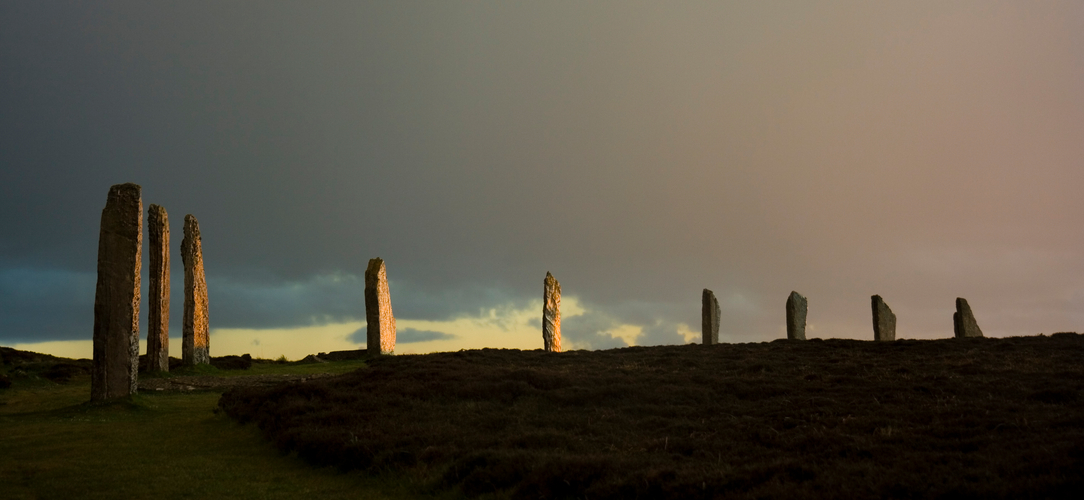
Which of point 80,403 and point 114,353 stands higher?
point 114,353

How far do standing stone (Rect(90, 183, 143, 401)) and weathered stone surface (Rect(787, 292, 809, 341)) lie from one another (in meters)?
24.7

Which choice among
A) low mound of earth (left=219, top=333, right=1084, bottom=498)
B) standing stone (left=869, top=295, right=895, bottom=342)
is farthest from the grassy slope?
standing stone (left=869, top=295, right=895, bottom=342)

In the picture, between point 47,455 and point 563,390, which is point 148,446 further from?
point 563,390

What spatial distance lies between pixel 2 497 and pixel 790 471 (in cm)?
1046

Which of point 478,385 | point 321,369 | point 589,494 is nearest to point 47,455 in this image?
point 478,385

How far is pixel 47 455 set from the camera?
45.1 ft

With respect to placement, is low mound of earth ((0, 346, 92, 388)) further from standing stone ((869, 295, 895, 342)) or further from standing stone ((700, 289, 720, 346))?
standing stone ((869, 295, 895, 342))

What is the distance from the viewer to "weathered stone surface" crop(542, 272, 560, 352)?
1318 inches

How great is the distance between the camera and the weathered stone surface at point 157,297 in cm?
2741

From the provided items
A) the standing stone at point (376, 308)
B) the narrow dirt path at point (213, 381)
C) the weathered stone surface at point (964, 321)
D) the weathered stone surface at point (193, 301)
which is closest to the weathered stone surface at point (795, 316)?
the weathered stone surface at point (964, 321)

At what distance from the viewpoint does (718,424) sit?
1215 centimetres

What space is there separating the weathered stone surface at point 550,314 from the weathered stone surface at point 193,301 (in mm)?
13724

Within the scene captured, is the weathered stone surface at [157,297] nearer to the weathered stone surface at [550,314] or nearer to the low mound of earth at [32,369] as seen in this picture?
the low mound of earth at [32,369]

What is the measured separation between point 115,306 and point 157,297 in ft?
27.0
